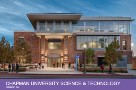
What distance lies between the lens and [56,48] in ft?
221

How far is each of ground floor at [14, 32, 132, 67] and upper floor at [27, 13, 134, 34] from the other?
1995 mm

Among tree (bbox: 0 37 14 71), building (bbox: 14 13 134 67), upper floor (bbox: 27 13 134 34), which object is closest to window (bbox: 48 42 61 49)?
building (bbox: 14 13 134 67)

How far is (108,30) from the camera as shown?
240ft

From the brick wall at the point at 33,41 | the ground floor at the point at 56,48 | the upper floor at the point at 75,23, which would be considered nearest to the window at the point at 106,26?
the upper floor at the point at 75,23

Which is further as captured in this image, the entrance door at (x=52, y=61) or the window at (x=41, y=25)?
the window at (x=41, y=25)

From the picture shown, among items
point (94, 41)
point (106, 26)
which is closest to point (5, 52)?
point (94, 41)

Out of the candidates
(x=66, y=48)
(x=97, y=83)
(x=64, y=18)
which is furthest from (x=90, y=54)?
(x=97, y=83)

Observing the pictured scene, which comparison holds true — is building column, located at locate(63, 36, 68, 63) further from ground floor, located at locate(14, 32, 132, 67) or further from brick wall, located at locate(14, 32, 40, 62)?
brick wall, located at locate(14, 32, 40, 62)

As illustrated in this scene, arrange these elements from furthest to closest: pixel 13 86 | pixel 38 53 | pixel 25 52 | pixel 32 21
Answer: pixel 32 21
pixel 38 53
pixel 25 52
pixel 13 86

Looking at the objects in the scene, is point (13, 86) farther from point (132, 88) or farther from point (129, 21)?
point (129, 21)

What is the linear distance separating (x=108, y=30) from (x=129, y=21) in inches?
241

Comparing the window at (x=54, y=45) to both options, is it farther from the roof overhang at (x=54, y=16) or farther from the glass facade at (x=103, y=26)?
the glass facade at (x=103, y=26)

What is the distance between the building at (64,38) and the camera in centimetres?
6525

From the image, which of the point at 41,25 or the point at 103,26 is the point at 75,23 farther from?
the point at 41,25
